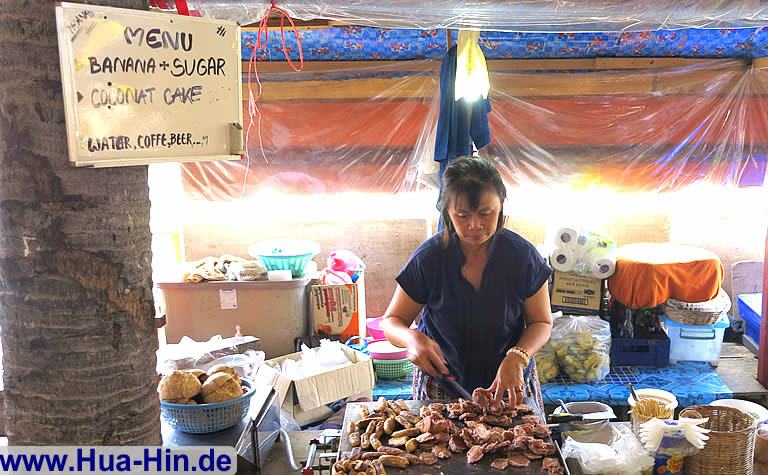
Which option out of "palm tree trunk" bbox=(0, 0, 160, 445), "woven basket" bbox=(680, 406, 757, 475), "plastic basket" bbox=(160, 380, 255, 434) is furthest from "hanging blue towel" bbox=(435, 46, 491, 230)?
"palm tree trunk" bbox=(0, 0, 160, 445)

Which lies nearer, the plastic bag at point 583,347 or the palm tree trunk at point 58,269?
the palm tree trunk at point 58,269

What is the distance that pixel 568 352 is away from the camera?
4535 millimetres

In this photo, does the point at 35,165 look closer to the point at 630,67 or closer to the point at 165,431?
the point at 165,431

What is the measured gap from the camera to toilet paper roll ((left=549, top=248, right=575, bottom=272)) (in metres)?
4.71

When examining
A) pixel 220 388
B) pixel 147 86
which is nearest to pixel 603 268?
pixel 220 388

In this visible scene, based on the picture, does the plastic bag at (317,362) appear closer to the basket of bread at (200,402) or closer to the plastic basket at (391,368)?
the plastic basket at (391,368)

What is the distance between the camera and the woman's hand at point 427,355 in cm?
237

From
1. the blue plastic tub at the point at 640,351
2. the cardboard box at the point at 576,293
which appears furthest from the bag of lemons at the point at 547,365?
the blue plastic tub at the point at 640,351

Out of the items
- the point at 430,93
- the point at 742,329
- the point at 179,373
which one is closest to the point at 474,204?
the point at 179,373

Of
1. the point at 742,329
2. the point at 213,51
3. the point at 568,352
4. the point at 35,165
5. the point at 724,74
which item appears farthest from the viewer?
the point at 742,329

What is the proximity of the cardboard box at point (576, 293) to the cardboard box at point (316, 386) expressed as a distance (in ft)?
5.84

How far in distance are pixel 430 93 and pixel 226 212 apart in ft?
7.06

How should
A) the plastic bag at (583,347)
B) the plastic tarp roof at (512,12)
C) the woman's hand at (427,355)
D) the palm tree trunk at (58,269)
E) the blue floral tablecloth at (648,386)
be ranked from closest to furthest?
the palm tree trunk at (58,269), the woman's hand at (427,355), the plastic tarp roof at (512,12), the blue floral tablecloth at (648,386), the plastic bag at (583,347)

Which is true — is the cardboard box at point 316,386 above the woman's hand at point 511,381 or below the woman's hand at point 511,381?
below
